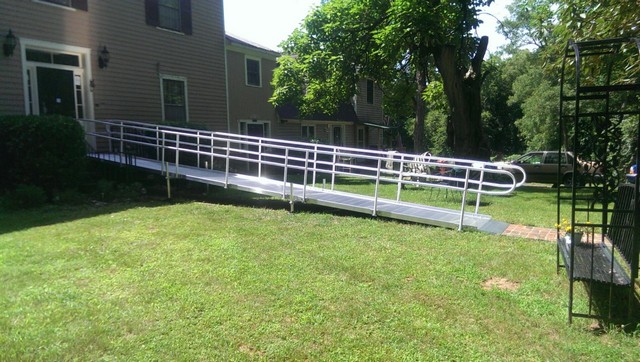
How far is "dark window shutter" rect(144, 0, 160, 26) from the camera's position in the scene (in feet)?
44.4

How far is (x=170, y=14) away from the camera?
1456 centimetres

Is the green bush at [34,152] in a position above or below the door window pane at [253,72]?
below

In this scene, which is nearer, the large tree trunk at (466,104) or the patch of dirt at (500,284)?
the patch of dirt at (500,284)

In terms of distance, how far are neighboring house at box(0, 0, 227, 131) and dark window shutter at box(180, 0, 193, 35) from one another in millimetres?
31

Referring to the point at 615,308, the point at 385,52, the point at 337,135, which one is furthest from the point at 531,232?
the point at 337,135

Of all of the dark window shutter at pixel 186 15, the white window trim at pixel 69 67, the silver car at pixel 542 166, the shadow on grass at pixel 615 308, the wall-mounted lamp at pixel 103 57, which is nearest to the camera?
the shadow on grass at pixel 615 308

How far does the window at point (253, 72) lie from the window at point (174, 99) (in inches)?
187

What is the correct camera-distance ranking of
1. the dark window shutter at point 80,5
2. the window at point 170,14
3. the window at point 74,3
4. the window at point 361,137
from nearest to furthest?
the window at point 74,3, the dark window shutter at point 80,5, the window at point 170,14, the window at point 361,137

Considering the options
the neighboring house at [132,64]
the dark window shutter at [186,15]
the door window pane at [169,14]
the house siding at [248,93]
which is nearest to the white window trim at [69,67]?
the neighboring house at [132,64]

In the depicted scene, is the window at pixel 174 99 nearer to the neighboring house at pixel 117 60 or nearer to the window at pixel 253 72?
the neighboring house at pixel 117 60

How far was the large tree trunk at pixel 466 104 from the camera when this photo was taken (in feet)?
49.9

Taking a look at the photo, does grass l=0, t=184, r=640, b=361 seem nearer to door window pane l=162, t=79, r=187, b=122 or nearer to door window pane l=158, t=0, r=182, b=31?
door window pane l=162, t=79, r=187, b=122

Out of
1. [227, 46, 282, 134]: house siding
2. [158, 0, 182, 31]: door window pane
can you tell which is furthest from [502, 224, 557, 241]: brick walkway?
[227, 46, 282, 134]: house siding

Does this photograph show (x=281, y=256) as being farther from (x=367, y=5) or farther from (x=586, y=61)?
(x=367, y=5)
